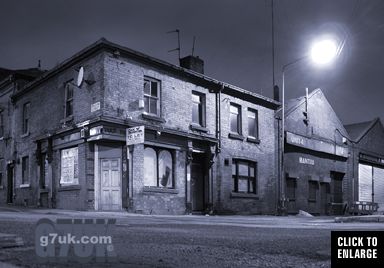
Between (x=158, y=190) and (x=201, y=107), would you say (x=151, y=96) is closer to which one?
(x=201, y=107)

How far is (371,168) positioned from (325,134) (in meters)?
7.49

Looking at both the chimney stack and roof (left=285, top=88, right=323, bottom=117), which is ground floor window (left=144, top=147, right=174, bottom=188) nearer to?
the chimney stack

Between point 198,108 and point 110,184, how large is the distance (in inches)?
230

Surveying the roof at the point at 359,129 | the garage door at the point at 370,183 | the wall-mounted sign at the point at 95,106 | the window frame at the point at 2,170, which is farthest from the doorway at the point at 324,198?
the window frame at the point at 2,170

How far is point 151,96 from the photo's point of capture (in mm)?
18859

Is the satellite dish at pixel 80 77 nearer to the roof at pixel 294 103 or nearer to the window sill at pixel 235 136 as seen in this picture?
the window sill at pixel 235 136

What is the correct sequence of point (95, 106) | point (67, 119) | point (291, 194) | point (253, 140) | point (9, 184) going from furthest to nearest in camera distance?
1. point (291, 194)
2. point (9, 184)
3. point (253, 140)
4. point (67, 119)
5. point (95, 106)

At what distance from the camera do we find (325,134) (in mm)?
29109

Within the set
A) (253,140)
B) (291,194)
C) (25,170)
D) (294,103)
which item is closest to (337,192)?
(291,194)

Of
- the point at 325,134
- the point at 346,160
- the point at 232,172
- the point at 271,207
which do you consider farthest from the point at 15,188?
the point at 346,160

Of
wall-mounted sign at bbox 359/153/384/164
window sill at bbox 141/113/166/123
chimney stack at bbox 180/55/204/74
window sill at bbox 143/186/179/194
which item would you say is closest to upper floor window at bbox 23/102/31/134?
window sill at bbox 141/113/166/123

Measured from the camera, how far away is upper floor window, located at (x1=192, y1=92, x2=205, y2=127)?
2084 cm

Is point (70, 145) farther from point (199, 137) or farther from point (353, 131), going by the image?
point (353, 131)

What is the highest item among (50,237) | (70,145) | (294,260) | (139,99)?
(139,99)
